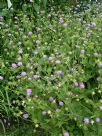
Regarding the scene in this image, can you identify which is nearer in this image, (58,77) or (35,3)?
(58,77)

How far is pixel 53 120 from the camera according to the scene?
2.67 m

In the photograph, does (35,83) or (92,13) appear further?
(92,13)

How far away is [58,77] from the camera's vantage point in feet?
8.93

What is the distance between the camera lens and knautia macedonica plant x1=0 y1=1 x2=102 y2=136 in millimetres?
2652

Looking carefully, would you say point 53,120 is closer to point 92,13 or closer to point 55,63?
point 55,63

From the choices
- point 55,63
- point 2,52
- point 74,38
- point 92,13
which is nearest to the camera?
point 55,63

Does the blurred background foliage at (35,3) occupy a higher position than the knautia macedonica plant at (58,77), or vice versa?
the blurred background foliage at (35,3)

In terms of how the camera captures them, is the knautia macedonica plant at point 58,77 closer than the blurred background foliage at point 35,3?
Yes

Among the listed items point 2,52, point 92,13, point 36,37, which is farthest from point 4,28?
point 92,13

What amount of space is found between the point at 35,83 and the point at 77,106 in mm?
358

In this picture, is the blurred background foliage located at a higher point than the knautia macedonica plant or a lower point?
higher

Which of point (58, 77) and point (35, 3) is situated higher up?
point (35, 3)

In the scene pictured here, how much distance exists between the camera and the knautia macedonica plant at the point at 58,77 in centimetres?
265

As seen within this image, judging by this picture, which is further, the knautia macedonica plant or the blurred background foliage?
the blurred background foliage
